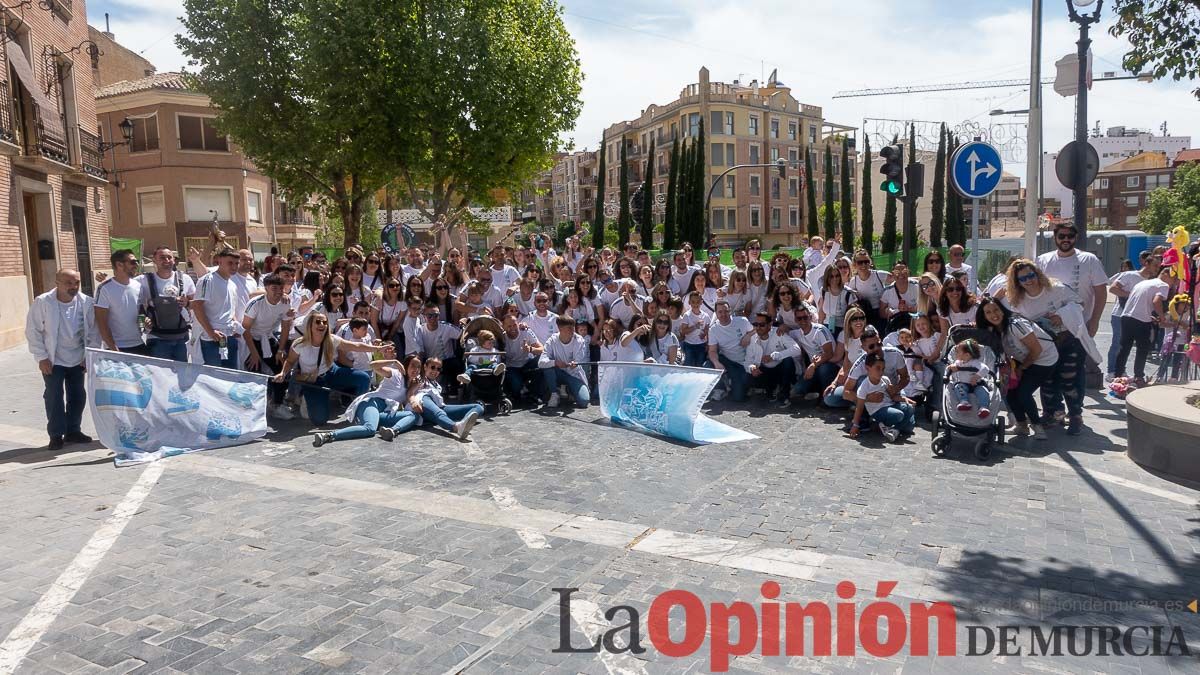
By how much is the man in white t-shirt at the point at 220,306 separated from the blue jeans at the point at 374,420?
1605 millimetres

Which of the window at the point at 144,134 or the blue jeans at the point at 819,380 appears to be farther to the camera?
the window at the point at 144,134

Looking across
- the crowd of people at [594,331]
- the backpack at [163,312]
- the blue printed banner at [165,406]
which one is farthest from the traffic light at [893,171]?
the backpack at [163,312]

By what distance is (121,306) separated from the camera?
8.01 metres

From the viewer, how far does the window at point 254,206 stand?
1576 inches

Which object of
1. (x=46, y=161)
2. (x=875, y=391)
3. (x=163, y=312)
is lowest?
(x=875, y=391)

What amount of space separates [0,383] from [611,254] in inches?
373

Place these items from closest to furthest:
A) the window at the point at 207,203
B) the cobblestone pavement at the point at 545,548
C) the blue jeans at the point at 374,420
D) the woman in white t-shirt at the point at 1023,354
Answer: the cobblestone pavement at the point at 545,548
the woman in white t-shirt at the point at 1023,354
the blue jeans at the point at 374,420
the window at the point at 207,203

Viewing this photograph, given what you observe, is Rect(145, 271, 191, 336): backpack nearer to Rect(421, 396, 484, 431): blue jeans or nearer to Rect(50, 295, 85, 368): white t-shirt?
Rect(50, 295, 85, 368): white t-shirt

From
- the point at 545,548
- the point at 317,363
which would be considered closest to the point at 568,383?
the point at 317,363

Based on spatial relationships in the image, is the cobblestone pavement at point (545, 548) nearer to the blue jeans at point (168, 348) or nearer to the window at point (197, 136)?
the blue jeans at point (168, 348)

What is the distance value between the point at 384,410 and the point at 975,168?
265 inches

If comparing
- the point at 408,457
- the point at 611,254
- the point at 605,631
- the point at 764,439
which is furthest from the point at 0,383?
the point at 605,631

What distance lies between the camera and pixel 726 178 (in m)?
74.7

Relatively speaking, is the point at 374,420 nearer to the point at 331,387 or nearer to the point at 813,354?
the point at 331,387
